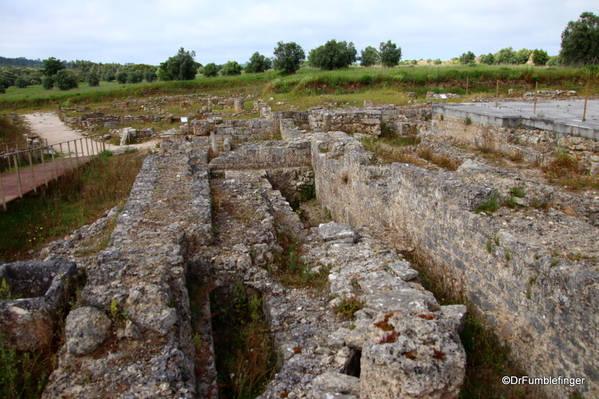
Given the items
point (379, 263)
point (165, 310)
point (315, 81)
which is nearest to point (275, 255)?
point (379, 263)

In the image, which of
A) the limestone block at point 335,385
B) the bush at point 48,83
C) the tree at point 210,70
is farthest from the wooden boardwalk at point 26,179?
the bush at point 48,83

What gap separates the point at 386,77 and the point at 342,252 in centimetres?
2665

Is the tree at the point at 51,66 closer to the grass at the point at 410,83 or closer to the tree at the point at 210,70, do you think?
the tree at the point at 210,70

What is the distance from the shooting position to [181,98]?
39031mm

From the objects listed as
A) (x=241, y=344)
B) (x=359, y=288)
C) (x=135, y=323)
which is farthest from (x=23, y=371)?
(x=359, y=288)

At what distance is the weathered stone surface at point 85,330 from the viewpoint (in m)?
3.49

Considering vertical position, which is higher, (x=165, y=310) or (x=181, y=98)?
(x=181, y=98)

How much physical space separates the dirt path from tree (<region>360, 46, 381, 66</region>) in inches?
1651

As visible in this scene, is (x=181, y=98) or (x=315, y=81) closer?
(x=315, y=81)

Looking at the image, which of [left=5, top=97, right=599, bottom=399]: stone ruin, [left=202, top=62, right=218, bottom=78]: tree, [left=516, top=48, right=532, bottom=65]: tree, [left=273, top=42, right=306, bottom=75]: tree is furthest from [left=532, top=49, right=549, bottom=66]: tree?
[left=5, top=97, right=599, bottom=399]: stone ruin

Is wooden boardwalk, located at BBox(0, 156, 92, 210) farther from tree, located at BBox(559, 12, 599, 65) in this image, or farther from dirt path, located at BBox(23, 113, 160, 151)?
tree, located at BBox(559, 12, 599, 65)

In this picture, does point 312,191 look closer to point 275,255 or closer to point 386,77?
point 275,255

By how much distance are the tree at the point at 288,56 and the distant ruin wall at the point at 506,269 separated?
130ft

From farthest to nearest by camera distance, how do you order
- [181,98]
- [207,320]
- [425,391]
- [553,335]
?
[181,98] < [207,320] < [553,335] < [425,391]
